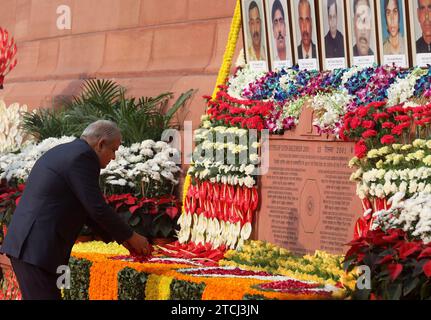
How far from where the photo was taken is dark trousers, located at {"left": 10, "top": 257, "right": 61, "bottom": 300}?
Result: 722 cm

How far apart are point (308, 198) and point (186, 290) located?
1.76 meters

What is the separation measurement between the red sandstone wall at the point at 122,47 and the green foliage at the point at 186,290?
3387mm

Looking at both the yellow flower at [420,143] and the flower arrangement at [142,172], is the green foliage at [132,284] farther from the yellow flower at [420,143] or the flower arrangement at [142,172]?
the yellow flower at [420,143]

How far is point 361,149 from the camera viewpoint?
8.68 meters

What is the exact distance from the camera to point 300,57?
1019cm

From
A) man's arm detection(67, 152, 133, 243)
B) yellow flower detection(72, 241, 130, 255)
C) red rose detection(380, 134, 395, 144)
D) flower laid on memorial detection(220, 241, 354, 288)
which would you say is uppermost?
red rose detection(380, 134, 395, 144)

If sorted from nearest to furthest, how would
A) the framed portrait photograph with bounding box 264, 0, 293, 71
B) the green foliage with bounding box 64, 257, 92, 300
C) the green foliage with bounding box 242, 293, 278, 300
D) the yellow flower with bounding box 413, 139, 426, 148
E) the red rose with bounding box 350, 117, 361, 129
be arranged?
the green foliage with bounding box 242, 293, 278, 300 < the yellow flower with bounding box 413, 139, 426, 148 < the red rose with bounding box 350, 117, 361, 129 < the green foliage with bounding box 64, 257, 92, 300 < the framed portrait photograph with bounding box 264, 0, 293, 71

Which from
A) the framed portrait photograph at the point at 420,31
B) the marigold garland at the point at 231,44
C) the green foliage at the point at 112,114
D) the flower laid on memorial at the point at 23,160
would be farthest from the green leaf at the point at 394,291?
the flower laid on memorial at the point at 23,160

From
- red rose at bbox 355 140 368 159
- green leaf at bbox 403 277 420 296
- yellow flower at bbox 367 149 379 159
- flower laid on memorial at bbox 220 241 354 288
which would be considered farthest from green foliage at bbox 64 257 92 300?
green leaf at bbox 403 277 420 296

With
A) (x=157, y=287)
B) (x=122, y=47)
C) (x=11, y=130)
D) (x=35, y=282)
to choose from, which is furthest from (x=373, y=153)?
(x=11, y=130)

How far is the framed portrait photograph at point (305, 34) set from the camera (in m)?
9.98

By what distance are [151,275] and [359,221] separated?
5.68 feet

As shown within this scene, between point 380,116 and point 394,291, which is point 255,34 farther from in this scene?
point 394,291

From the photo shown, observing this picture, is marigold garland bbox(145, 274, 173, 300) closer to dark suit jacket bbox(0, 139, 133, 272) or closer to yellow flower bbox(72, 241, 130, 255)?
dark suit jacket bbox(0, 139, 133, 272)
